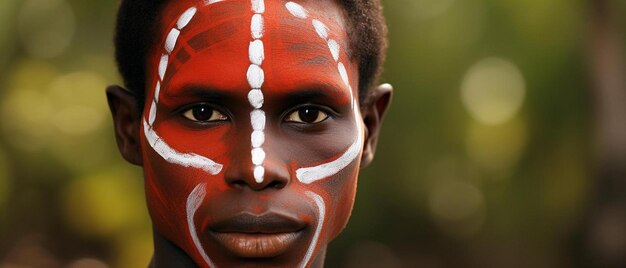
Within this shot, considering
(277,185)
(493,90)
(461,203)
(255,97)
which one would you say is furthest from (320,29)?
(461,203)

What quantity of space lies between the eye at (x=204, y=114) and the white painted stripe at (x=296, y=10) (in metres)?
0.39

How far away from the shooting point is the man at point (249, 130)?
3061 mm

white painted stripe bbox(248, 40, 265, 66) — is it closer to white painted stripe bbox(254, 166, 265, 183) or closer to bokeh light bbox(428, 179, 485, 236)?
white painted stripe bbox(254, 166, 265, 183)

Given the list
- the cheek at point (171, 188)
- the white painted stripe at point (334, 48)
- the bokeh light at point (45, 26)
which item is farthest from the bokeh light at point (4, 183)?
the white painted stripe at point (334, 48)

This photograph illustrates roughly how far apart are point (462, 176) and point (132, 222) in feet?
12.3

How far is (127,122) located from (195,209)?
1.91 feet

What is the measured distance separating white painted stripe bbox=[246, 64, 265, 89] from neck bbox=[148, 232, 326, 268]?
1.89 ft

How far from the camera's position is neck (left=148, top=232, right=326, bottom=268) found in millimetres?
3314

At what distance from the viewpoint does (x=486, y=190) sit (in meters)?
11.9

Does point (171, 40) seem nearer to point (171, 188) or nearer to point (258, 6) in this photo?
point (258, 6)

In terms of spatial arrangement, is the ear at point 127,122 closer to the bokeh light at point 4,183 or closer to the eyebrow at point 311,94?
the eyebrow at point 311,94

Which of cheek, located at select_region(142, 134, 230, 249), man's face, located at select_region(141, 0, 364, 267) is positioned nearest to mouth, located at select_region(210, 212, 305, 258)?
man's face, located at select_region(141, 0, 364, 267)

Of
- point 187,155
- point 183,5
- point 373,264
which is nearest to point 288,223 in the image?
point 187,155

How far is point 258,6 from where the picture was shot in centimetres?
320
